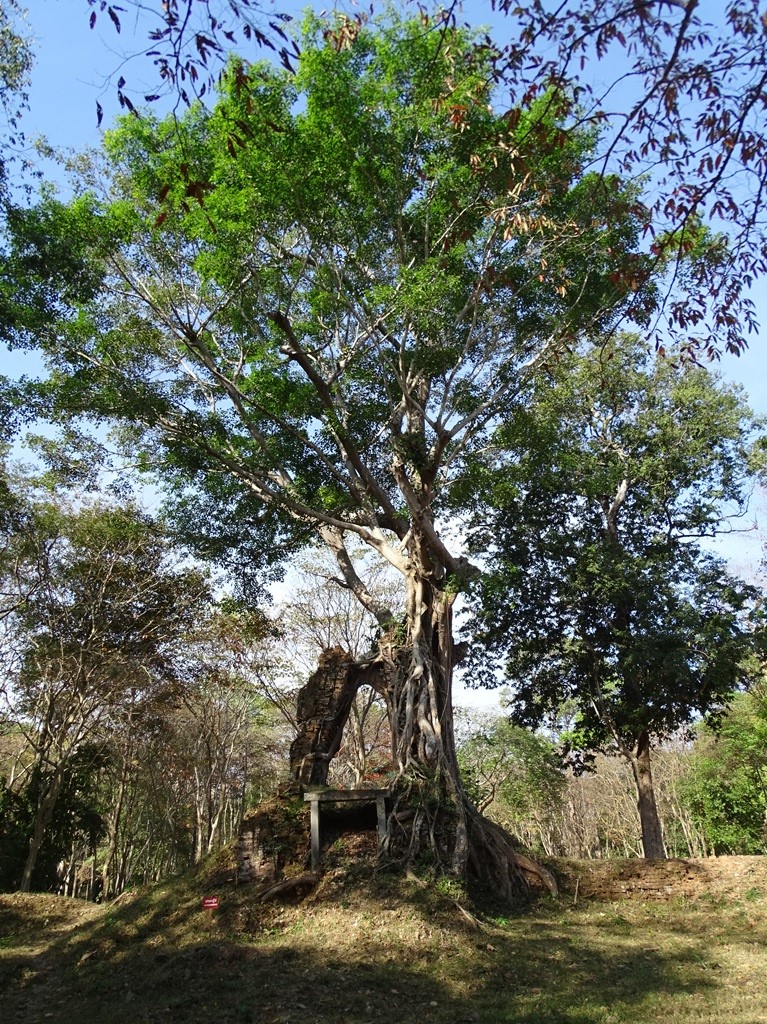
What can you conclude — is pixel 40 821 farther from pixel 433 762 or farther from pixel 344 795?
pixel 433 762

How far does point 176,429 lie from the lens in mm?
10906

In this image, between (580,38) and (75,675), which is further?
(75,675)

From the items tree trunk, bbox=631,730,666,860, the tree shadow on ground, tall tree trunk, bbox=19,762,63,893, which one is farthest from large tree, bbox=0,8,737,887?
tall tree trunk, bbox=19,762,63,893

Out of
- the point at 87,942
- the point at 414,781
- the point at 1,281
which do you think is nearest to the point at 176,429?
the point at 1,281

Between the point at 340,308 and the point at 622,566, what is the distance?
688 cm

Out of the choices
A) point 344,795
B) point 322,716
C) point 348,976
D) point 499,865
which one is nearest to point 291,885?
point 344,795

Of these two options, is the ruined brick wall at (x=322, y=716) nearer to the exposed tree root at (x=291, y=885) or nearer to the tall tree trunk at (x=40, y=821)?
the exposed tree root at (x=291, y=885)

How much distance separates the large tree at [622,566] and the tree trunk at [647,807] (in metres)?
0.03

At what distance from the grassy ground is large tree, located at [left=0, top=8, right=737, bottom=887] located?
1.42 metres

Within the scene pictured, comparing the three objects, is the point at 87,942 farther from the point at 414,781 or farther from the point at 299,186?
the point at 299,186

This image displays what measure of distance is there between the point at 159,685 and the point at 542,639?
329 inches

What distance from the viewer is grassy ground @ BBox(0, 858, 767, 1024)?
6.02 metres

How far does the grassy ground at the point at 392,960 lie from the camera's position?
6.02 m

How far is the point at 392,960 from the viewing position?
7109 mm
